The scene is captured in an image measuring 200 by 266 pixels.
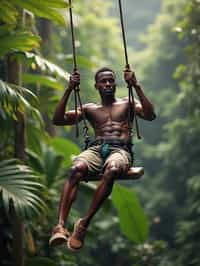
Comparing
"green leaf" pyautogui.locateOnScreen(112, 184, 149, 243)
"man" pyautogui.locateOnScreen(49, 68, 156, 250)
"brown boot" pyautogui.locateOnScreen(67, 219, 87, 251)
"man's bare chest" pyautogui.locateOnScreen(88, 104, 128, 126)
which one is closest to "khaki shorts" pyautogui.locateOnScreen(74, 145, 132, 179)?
"man" pyautogui.locateOnScreen(49, 68, 156, 250)

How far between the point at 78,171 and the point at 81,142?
1070 cm

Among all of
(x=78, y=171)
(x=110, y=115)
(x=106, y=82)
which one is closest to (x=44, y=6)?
(x=106, y=82)

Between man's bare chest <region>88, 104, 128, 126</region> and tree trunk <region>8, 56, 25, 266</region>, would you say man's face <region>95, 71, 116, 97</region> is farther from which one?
tree trunk <region>8, 56, 25, 266</region>

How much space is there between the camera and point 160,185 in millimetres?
14312

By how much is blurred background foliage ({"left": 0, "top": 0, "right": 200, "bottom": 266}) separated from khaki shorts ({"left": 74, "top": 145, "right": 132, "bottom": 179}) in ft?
2.40

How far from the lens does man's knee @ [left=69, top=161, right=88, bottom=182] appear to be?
3.22 metres

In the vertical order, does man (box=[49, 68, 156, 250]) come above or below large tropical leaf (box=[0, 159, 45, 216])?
above

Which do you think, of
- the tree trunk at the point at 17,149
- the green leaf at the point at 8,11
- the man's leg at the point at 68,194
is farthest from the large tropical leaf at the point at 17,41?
the man's leg at the point at 68,194

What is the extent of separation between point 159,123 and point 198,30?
1001 centimetres

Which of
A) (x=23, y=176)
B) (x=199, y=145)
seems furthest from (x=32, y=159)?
(x=199, y=145)

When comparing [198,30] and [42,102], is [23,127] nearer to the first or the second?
[42,102]

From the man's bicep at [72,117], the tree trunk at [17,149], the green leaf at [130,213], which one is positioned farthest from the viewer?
the green leaf at [130,213]

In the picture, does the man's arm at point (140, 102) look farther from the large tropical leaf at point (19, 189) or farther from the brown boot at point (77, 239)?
the large tropical leaf at point (19, 189)

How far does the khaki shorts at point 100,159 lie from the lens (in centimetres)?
328
